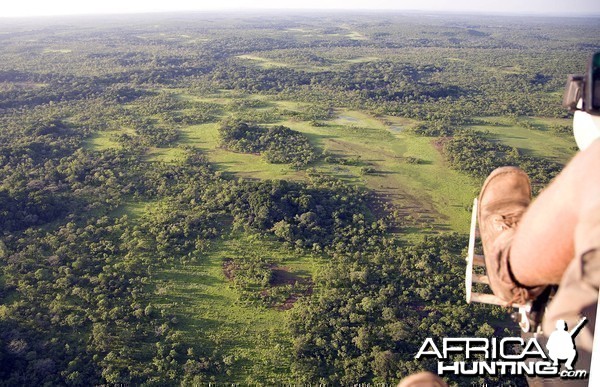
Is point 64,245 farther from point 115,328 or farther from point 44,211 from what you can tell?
point 115,328

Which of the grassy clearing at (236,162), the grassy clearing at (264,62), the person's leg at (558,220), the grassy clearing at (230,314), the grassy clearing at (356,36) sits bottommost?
the grassy clearing at (230,314)

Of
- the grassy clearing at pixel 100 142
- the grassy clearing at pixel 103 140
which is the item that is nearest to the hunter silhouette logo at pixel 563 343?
the grassy clearing at pixel 103 140

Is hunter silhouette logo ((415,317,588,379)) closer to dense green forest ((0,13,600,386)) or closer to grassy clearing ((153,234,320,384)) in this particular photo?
dense green forest ((0,13,600,386))

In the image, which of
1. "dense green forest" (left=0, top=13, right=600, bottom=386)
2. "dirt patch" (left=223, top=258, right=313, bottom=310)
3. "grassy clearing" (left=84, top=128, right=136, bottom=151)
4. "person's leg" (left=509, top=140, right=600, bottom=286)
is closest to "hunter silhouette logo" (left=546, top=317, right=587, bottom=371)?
"person's leg" (left=509, top=140, right=600, bottom=286)

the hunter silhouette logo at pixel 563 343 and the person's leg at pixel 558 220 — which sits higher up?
the person's leg at pixel 558 220

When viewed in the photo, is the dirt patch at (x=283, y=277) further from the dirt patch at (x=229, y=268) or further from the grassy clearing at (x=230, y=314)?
the dirt patch at (x=229, y=268)

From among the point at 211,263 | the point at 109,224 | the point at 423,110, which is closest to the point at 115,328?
the point at 211,263

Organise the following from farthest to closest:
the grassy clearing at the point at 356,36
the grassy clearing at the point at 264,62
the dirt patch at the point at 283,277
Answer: the grassy clearing at the point at 356,36
the grassy clearing at the point at 264,62
the dirt patch at the point at 283,277
